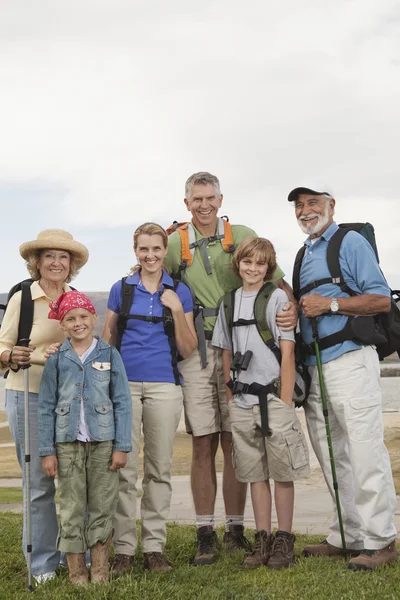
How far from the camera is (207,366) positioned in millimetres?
5512

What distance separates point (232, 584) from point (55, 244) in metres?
2.66

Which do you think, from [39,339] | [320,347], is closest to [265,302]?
[320,347]

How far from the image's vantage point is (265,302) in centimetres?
518

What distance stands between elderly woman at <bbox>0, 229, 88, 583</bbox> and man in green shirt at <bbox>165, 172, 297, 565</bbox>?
3.15 feet

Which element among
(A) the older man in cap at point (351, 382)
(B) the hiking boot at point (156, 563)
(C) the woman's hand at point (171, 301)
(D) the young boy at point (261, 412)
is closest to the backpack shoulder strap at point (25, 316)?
(C) the woman's hand at point (171, 301)

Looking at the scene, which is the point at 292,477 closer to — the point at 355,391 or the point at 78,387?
the point at 355,391

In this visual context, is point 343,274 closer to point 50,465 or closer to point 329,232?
point 329,232

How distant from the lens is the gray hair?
5695mm

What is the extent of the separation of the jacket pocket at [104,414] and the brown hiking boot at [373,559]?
2007 millimetres

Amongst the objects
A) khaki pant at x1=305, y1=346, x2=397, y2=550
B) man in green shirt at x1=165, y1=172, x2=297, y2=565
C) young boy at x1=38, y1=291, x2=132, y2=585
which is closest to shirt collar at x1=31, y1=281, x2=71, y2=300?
young boy at x1=38, y1=291, x2=132, y2=585

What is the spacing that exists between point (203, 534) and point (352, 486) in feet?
3.97

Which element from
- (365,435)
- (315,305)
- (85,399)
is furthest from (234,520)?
(315,305)

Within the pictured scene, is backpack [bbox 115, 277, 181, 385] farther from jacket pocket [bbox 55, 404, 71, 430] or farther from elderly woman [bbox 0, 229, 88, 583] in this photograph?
jacket pocket [bbox 55, 404, 71, 430]

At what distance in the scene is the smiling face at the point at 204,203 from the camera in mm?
5656
